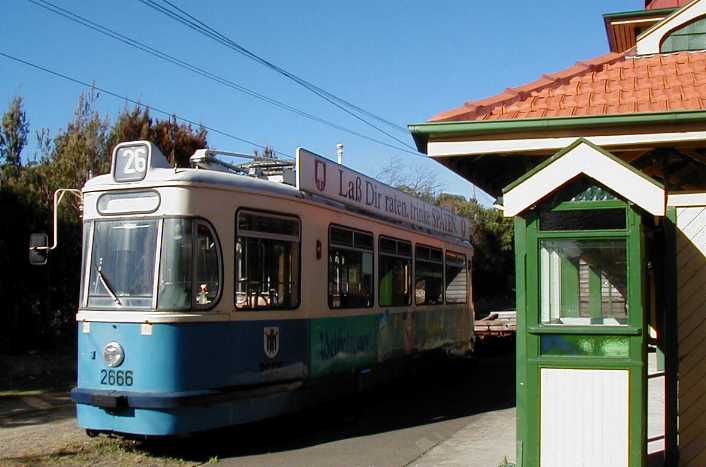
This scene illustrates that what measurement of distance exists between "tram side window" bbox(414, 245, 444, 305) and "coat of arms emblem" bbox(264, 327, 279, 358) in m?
4.81

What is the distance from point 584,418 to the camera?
5.91 m

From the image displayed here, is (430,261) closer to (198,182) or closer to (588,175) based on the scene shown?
(198,182)

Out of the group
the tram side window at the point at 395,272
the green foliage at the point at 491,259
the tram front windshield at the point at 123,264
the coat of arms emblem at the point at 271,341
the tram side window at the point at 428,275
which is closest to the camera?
the tram front windshield at the point at 123,264

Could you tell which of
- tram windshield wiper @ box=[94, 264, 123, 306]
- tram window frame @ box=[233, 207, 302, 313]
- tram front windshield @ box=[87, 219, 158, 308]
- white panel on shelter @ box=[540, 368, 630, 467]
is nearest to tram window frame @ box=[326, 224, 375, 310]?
tram window frame @ box=[233, 207, 302, 313]

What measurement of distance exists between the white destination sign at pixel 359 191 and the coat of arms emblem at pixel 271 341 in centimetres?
181

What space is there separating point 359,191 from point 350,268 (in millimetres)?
1234

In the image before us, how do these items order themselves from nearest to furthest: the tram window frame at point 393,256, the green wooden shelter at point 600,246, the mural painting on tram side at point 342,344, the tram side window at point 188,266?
1. the green wooden shelter at point 600,246
2. the tram side window at point 188,266
3. the mural painting on tram side at point 342,344
4. the tram window frame at point 393,256

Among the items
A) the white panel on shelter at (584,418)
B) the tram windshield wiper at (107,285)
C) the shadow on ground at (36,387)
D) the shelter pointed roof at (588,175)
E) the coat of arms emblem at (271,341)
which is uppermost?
the shelter pointed roof at (588,175)

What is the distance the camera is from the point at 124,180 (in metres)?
8.64

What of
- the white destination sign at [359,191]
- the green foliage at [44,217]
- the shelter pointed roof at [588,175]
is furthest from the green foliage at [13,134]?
the shelter pointed roof at [588,175]

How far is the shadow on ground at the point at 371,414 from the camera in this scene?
912 cm

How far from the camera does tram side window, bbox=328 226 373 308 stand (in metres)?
10.5

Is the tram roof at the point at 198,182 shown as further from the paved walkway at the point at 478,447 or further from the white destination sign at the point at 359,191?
the paved walkway at the point at 478,447

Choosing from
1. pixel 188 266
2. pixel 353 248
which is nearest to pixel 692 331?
pixel 188 266
